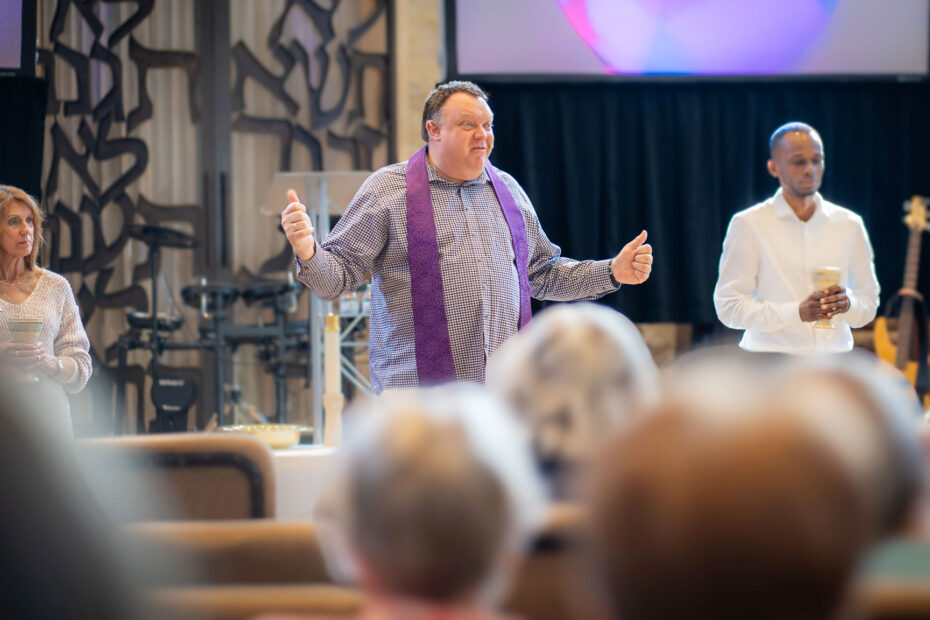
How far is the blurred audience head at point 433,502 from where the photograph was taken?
62 centimetres

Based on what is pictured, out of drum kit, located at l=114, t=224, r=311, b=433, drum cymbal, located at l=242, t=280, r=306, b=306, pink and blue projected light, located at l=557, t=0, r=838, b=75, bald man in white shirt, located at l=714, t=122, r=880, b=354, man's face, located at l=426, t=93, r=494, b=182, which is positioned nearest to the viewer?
man's face, located at l=426, t=93, r=494, b=182

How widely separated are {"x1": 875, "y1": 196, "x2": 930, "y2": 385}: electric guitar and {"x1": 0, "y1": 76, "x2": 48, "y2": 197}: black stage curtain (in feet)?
17.6

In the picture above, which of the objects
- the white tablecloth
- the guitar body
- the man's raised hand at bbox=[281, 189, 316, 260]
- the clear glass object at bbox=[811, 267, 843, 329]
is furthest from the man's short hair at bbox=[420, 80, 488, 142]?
the guitar body

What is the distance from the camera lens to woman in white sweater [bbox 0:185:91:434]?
330 cm

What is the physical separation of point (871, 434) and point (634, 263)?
2427 mm

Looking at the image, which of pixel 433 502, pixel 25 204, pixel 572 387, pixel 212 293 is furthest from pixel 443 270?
pixel 212 293

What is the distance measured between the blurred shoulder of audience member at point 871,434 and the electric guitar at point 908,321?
4710 mm

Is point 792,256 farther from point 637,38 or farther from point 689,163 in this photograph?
point 637,38

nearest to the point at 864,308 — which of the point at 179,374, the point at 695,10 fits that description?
the point at 695,10

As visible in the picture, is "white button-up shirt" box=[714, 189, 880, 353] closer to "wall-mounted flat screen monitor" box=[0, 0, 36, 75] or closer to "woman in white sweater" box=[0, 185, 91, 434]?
"woman in white sweater" box=[0, 185, 91, 434]

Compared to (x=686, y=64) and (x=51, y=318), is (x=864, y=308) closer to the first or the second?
(x=51, y=318)

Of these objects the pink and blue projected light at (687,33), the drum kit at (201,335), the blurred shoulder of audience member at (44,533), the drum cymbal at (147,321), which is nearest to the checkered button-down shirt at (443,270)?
the blurred shoulder of audience member at (44,533)

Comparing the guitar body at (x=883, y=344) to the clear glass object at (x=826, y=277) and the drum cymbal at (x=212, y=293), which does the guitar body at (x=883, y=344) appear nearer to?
the clear glass object at (x=826, y=277)

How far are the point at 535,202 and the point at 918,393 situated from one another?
2.65 meters
